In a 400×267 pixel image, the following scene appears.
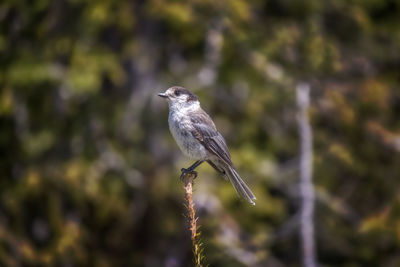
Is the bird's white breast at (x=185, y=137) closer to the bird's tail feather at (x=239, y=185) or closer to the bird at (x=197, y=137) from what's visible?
the bird at (x=197, y=137)

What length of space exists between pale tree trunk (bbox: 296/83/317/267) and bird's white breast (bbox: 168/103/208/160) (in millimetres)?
2063

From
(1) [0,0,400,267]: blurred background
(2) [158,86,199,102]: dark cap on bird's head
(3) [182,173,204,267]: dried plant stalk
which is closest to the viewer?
(3) [182,173,204,267]: dried plant stalk

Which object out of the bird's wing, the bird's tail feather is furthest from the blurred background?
the bird's wing

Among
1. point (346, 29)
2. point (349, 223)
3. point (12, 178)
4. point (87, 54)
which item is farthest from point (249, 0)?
point (12, 178)

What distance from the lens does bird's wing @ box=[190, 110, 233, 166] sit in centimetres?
375

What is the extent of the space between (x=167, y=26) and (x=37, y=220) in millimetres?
3629

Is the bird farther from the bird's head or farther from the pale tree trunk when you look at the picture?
the pale tree trunk

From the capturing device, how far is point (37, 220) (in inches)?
265

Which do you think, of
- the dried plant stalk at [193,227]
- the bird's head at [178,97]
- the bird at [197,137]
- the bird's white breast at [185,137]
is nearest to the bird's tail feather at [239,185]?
the bird at [197,137]

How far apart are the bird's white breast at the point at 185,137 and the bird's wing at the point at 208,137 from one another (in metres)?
0.04

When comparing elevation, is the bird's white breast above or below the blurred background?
below

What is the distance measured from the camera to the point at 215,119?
6.77 meters

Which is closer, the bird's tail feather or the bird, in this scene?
the bird's tail feather

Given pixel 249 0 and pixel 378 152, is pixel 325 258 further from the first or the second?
pixel 249 0
